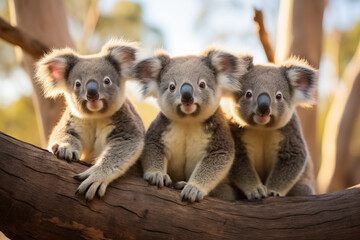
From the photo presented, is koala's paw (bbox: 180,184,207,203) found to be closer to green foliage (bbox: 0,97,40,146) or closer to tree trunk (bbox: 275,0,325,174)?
tree trunk (bbox: 275,0,325,174)

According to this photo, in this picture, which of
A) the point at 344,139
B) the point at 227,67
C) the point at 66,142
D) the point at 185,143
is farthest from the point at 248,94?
the point at 344,139

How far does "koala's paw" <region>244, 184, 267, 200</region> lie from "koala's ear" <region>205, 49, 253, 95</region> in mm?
1099

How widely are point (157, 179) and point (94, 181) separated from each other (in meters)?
0.61

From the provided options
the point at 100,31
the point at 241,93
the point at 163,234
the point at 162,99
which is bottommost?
the point at 163,234

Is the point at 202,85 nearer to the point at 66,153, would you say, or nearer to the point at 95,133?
the point at 95,133

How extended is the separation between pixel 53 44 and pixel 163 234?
424cm

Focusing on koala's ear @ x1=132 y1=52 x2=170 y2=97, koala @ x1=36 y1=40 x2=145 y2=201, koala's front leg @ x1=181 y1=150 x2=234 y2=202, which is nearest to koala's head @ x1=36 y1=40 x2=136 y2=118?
koala @ x1=36 y1=40 x2=145 y2=201

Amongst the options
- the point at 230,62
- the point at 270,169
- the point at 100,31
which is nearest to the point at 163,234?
the point at 270,169

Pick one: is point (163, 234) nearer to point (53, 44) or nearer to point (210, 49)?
point (210, 49)

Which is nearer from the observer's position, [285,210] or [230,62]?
[285,210]

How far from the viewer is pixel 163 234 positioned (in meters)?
3.46

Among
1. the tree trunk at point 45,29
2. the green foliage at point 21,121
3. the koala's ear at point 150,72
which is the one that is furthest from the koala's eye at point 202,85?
the green foliage at point 21,121

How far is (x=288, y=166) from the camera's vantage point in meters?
4.48

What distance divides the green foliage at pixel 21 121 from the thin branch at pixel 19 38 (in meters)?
10.8
